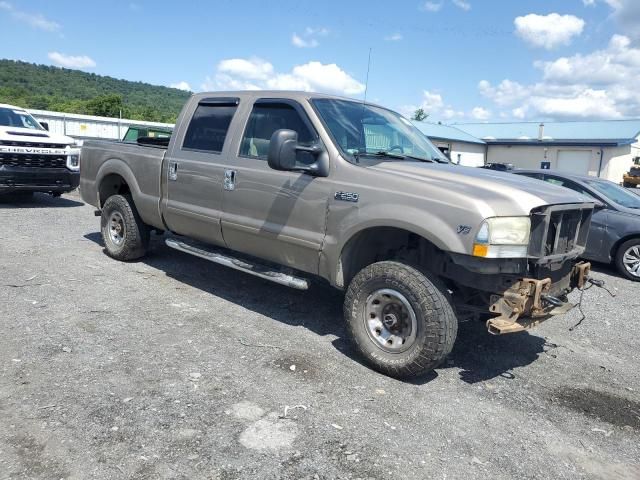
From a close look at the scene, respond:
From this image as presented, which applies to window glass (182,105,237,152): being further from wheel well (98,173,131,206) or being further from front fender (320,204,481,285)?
front fender (320,204,481,285)

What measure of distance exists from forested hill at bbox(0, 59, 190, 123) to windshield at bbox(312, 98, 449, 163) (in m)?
57.3

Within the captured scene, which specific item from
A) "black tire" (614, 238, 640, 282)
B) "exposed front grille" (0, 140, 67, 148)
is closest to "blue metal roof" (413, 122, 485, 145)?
"black tire" (614, 238, 640, 282)

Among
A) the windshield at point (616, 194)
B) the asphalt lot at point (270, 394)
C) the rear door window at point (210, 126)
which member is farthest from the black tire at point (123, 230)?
the windshield at point (616, 194)

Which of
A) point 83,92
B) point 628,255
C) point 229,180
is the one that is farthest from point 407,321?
point 83,92

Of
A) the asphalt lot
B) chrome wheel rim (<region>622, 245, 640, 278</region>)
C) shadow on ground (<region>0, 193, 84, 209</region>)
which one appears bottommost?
the asphalt lot

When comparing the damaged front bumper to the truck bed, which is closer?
the damaged front bumper

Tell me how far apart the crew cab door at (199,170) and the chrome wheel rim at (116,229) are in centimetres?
115

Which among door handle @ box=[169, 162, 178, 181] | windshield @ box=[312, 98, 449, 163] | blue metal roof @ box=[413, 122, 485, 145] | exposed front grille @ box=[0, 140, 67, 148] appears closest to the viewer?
windshield @ box=[312, 98, 449, 163]

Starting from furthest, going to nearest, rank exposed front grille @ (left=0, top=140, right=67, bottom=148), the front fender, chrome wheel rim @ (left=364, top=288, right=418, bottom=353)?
exposed front grille @ (left=0, top=140, right=67, bottom=148) < chrome wheel rim @ (left=364, top=288, right=418, bottom=353) < the front fender

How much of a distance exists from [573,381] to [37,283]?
210 inches

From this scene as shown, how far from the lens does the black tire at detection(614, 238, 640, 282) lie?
8.30 meters

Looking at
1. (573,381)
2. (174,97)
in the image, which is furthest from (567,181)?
(174,97)

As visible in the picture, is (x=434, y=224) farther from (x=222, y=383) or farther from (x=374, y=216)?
(x=222, y=383)

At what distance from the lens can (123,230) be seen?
6758mm
